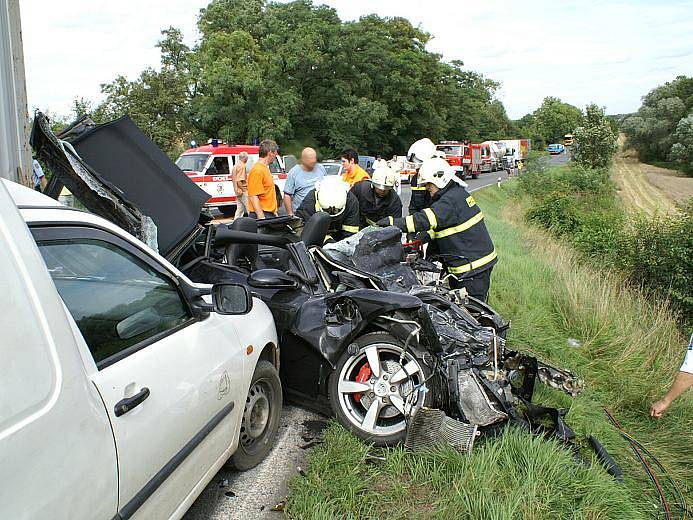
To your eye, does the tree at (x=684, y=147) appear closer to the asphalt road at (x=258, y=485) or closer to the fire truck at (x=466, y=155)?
the fire truck at (x=466, y=155)

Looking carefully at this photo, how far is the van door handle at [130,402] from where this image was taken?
1.83 metres

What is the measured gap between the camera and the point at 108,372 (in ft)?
6.16

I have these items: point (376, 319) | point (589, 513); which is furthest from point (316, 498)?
point (589, 513)

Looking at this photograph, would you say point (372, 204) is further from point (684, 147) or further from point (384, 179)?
point (684, 147)

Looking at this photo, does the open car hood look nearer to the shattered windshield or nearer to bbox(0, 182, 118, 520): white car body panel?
bbox(0, 182, 118, 520): white car body panel

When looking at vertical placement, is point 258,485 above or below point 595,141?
below

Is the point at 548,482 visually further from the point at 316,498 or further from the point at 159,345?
the point at 159,345

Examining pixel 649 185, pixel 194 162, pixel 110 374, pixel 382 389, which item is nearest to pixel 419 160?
pixel 382 389

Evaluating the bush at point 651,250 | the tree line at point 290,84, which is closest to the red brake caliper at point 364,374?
the bush at point 651,250

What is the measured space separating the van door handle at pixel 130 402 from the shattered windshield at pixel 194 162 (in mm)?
13185

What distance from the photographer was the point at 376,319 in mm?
3459

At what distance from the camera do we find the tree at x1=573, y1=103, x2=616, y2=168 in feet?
102

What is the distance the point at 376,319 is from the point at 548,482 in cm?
129

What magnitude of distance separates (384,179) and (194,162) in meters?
9.84
